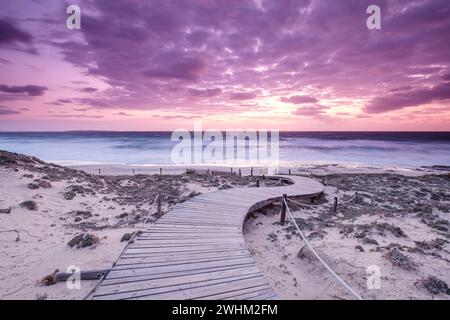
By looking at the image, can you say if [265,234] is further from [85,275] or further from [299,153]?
[299,153]

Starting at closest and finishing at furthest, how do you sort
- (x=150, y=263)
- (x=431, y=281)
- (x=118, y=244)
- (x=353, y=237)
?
(x=150, y=263)
(x=431, y=281)
(x=118, y=244)
(x=353, y=237)

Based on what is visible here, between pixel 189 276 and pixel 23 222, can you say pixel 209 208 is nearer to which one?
pixel 189 276

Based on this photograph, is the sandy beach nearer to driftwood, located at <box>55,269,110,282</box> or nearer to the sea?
driftwood, located at <box>55,269,110,282</box>

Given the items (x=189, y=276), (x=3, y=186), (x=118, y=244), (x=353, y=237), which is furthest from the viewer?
(x=3, y=186)

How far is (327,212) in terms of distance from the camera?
12023 millimetres

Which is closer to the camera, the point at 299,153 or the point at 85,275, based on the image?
the point at 85,275

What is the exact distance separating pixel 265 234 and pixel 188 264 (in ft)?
15.2

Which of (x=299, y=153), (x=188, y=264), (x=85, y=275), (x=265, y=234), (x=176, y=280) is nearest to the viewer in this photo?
(x=176, y=280)

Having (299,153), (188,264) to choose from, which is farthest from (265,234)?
(299,153)

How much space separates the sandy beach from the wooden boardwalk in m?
1.16

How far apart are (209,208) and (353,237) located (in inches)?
202

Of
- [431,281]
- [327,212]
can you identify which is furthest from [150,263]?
[327,212]

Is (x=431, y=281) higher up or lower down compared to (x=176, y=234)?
lower down

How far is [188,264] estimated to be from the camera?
532cm
